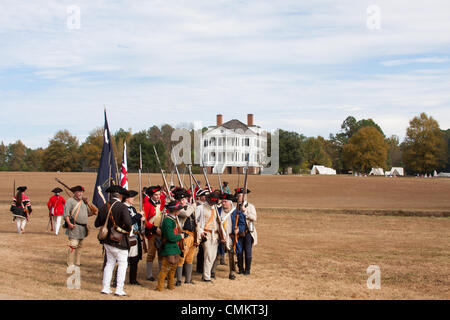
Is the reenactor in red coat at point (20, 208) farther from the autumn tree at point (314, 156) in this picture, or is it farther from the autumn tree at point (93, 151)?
the autumn tree at point (314, 156)

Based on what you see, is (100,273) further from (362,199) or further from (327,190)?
(327,190)

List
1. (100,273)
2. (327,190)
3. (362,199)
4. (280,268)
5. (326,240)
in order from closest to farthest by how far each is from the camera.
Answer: (100,273) → (280,268) → (326,240) → (362,199) → (327,190)

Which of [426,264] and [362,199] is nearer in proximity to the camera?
[426,264]

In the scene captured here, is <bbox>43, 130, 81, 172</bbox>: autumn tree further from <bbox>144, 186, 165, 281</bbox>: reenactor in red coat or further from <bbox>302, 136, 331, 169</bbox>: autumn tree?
<bbox>144, 186, 165, 281</bbox>: reenactor in red coat

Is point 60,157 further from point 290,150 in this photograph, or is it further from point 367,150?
point 367,150

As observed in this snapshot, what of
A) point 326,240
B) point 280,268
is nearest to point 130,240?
point 280,268

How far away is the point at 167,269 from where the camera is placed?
401 inches

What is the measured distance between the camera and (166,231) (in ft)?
33.6

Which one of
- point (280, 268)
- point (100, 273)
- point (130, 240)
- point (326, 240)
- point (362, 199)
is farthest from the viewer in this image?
point (362, 199)

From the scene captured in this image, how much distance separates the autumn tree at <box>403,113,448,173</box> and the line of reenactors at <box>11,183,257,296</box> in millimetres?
90902

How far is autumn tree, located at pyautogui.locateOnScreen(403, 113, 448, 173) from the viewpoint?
95.5 metres

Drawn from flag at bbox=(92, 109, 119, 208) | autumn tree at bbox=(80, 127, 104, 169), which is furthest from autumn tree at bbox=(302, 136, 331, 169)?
flag at bbox=(92, 109, 119, 208)

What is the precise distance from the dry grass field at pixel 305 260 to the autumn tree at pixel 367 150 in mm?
66889

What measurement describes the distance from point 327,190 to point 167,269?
41566 mm
